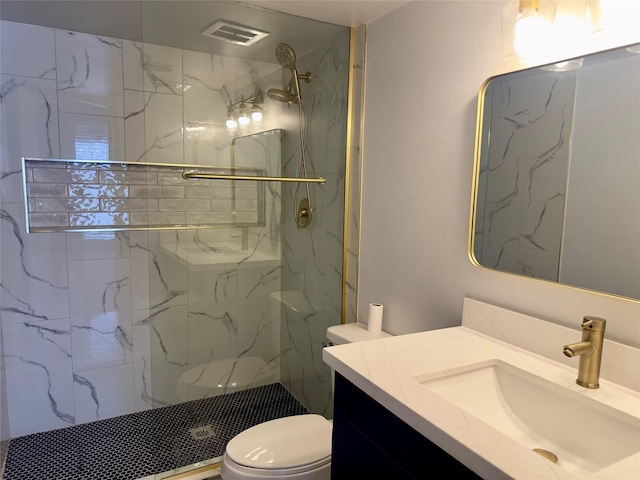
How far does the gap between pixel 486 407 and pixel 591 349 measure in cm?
34

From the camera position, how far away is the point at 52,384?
2490mm

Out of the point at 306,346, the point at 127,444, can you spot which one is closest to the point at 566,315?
the point at 306,346

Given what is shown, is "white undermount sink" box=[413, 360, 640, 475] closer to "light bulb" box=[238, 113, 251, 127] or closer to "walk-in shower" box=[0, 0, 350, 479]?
"walk-in shower" box=[0, 0, 350, 479]

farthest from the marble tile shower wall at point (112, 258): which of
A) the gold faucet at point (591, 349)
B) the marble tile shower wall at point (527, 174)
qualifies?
the gold faucet at point (591, 349)

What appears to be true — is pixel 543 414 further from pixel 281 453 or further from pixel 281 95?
pixel 281 95

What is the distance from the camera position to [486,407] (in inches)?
51.9

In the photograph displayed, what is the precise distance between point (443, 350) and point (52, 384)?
7.20 feet

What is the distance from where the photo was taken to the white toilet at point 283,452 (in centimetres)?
161

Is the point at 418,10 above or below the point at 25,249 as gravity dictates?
above

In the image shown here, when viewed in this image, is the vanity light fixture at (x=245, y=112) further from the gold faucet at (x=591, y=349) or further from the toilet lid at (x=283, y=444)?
the gold faucet at (x=591, y=349)

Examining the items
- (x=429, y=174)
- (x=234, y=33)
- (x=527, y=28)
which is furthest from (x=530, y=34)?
(x=234, y=33)

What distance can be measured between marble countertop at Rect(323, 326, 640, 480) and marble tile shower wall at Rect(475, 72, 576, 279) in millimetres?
Result: 290

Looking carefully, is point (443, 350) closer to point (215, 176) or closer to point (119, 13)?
point (215, 176)

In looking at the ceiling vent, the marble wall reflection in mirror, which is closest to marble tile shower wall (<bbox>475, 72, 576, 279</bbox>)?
the marble wall reflection in mirror
